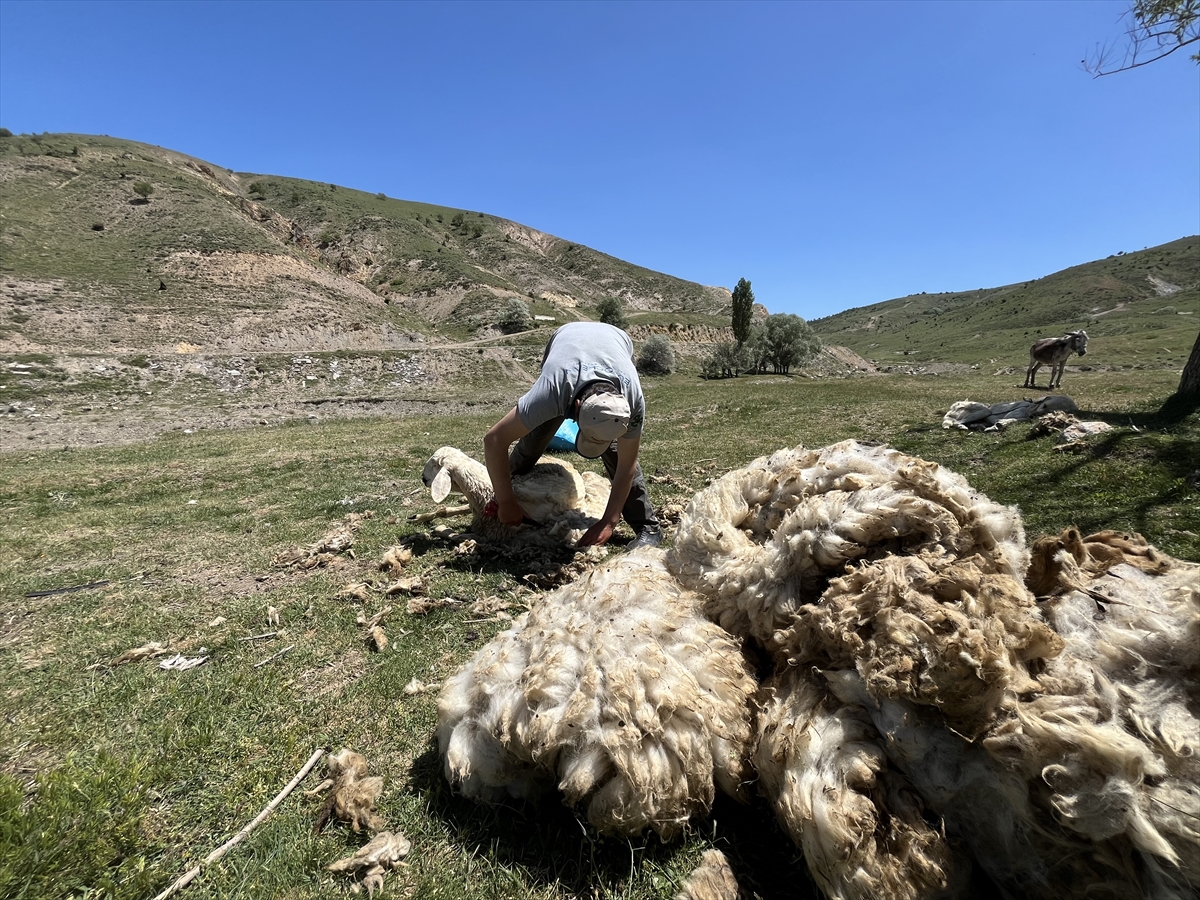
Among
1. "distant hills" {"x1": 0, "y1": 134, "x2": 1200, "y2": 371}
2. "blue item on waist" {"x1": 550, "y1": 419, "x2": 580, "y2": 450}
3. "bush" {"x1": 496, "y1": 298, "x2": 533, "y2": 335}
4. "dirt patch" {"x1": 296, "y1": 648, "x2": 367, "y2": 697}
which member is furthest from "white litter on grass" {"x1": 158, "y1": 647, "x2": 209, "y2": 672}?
"bush" {"x1": 496, "y1": 298, "x2": 533, "y2": 335}

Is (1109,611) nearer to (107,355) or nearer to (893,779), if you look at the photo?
(893,779)

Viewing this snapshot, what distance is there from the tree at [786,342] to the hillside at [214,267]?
1538 centimetres

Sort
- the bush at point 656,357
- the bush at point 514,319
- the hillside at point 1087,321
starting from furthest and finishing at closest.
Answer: the bush at point 514,319
the bush at point 656,357
the hillside at point 1087,321

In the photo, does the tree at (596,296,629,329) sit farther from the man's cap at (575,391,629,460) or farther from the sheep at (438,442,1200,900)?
the sheep at (438,442,1200,900)

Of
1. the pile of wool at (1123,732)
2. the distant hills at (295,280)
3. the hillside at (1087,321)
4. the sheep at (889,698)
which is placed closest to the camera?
the pile of wool at (1123,732)

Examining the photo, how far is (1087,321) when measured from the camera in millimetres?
81625

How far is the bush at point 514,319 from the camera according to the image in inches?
1970

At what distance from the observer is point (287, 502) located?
8008mm

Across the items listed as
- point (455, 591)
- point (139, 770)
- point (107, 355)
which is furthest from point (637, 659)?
point (107, 355)

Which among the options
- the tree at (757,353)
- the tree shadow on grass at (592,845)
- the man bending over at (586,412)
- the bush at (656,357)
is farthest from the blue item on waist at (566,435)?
the tree at (757,353)

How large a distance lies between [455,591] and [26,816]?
109 inches

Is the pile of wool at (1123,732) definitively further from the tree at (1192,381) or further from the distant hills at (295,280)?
the distant hills at (295,280)

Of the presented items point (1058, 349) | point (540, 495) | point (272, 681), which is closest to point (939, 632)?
point (272, 681)

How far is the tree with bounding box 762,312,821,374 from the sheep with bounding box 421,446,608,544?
43.5 m
